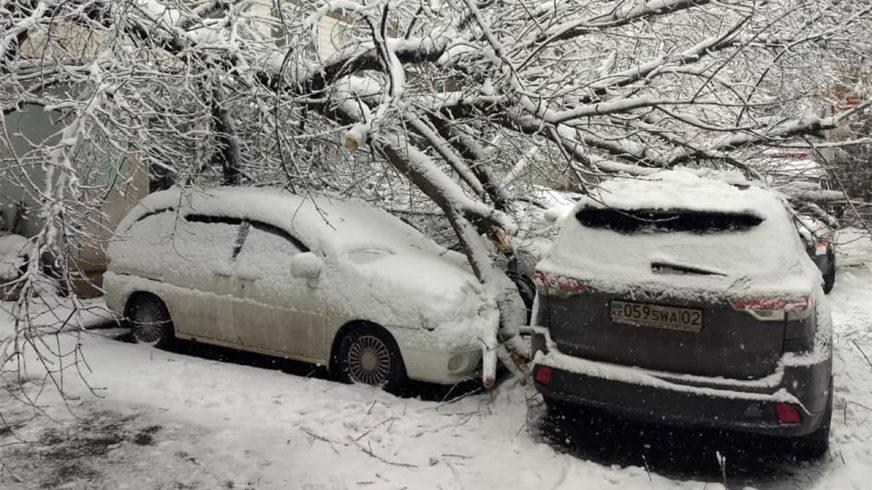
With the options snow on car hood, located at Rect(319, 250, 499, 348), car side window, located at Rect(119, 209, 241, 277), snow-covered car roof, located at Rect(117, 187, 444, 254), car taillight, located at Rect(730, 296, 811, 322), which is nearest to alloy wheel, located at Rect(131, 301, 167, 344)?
car side window, located at Rect(119, 209, 241, 277)

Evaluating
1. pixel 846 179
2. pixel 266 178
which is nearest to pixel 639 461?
pixel 266 178

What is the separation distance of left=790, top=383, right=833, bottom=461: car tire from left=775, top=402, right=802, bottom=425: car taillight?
22.5 inches

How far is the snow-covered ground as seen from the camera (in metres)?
4.13

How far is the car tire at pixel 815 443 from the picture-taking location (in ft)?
14.0

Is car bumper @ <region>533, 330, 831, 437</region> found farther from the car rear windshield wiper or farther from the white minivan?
the white minivan

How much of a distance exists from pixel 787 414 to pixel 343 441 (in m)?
2.74

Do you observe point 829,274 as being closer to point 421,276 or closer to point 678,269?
point 421,276

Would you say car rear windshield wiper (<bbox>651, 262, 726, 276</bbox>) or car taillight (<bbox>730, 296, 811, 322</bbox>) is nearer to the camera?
car taillight (<bbox>730, 296, 811, 322</bbox>)

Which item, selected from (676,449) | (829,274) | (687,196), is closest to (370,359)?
(676,449)

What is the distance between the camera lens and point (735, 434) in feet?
14.8

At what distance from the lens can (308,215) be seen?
20.7 feet

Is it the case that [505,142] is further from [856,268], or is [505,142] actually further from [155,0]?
[856,268]

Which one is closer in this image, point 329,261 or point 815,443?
point 815,443

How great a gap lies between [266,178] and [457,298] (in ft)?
11.0
